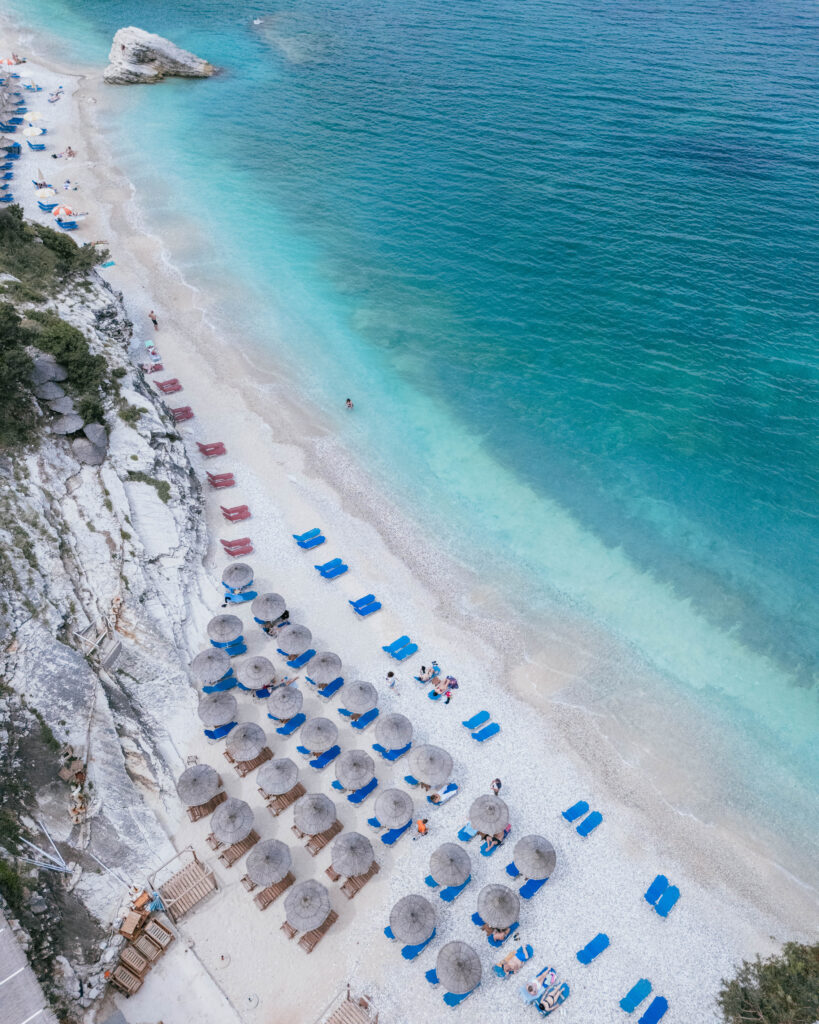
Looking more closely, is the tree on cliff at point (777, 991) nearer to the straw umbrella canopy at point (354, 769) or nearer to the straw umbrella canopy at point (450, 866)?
the straw umbrella canopy at point (450, 866)

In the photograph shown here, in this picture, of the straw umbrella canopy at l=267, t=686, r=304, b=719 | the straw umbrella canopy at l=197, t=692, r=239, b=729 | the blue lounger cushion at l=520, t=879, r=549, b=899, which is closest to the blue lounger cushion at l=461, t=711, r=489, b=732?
the blue lounger cushion at l=520, t=879, r=549, b=899

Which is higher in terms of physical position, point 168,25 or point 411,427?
point 168,25

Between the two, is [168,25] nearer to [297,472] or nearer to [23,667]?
[297,472]

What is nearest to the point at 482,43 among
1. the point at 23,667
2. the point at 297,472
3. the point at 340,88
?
the point at 340,88

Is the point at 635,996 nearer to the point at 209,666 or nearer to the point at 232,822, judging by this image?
the point at 232,822

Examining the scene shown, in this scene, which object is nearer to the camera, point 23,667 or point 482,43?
point 23,667

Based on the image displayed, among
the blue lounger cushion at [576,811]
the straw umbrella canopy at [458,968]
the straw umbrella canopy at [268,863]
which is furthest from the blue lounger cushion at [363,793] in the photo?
the blue lounger cushion at [576,811]

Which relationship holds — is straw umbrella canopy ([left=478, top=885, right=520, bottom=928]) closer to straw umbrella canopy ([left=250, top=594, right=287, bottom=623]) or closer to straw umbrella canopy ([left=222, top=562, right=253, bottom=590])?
straw umbrella canopy ([left=250, top=594, right=287, bottom=623])
